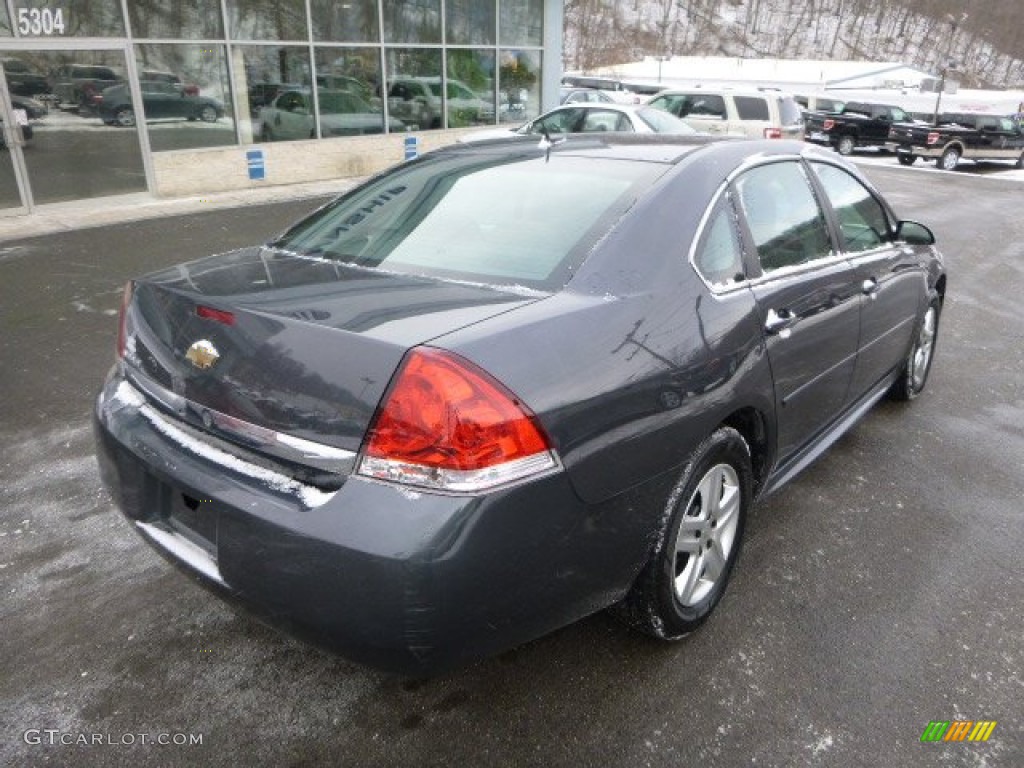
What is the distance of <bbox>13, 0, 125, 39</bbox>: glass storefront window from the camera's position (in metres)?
9.95

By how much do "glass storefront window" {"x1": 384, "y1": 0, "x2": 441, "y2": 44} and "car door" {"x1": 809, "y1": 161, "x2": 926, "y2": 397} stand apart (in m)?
12.1

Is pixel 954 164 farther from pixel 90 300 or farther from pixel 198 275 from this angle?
pixel 198 275

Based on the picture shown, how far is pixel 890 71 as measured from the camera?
179 ft

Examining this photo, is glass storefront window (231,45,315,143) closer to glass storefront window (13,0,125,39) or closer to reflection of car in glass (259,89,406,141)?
Result: reflection of car in glass (259,89,406,141)

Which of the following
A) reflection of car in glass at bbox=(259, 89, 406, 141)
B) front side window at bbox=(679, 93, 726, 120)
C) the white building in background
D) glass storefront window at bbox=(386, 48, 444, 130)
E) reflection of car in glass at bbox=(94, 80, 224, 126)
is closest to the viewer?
reflection of car in glass at bbox=(94, 80, 224, 126)

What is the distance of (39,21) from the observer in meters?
10.1

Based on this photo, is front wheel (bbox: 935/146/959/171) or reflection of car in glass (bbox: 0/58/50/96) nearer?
reflection of car in glass (bbox: 0/58/50/96)

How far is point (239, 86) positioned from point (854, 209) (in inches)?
438

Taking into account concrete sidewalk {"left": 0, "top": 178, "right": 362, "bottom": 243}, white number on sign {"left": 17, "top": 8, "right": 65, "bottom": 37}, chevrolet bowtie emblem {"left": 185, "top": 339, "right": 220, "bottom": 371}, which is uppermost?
white number on sign {"left": 17, "top": 8, "right": 65, "bottom": 37}

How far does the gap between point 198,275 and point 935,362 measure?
517cm

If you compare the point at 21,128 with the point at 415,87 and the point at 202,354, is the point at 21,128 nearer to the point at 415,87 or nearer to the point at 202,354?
the point at 415,87

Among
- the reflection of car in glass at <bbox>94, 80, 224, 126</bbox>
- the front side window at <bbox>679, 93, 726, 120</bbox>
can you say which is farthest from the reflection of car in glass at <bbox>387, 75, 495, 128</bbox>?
the front side window at <bbox>679, 93, 726, 120</bbox>

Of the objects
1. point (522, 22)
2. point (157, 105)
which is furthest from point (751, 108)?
point (157, 105)

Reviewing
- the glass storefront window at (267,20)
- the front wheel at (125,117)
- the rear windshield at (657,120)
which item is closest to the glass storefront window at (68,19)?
the front wheel at (125,117)
